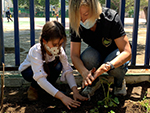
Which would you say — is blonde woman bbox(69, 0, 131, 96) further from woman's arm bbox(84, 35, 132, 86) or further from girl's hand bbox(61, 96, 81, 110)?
girl's hand bbox(61, 96, 81, 110)

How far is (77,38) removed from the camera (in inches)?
86.7

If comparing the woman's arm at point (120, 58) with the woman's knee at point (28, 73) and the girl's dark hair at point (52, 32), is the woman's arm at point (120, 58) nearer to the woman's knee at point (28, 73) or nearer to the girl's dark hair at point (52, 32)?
the girl's dark hair at point (52, 32)

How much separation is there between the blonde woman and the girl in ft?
0.51

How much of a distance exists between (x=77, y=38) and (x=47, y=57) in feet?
1.23

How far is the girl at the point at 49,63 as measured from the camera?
1.96 m

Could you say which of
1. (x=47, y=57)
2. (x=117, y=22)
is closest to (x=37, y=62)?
(x=47, y=57)

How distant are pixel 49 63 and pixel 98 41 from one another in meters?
0.58

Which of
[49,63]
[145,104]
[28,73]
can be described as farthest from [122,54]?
[28,73]

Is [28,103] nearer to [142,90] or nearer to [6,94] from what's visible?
[6,94]

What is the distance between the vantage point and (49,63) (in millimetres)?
2232

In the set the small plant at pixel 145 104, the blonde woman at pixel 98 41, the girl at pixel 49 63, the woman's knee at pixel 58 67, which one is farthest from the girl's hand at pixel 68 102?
the small plant at pixel 145 104

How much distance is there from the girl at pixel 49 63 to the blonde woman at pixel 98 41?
0.15m

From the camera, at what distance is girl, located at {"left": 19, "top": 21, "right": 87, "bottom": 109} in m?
1.96

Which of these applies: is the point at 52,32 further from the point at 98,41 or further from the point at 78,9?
the point at 98,41
